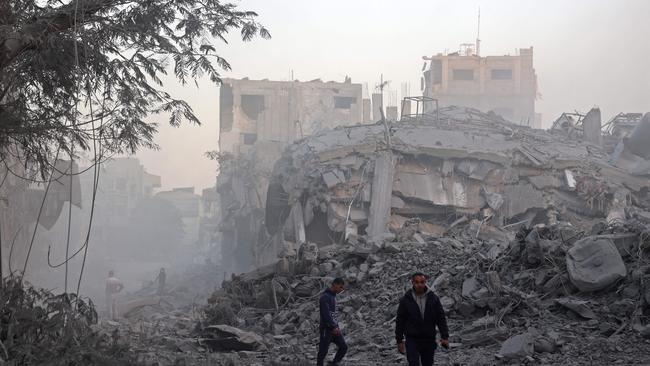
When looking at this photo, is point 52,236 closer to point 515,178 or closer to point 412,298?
point 515,178

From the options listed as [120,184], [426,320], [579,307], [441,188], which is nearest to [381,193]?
[441,188]

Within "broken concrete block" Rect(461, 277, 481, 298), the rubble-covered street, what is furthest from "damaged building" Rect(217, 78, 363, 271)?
"broken concrete block" Rect(461, 277, 481, 298)

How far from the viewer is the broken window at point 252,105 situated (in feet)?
141

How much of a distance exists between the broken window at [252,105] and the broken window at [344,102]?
16.3ft

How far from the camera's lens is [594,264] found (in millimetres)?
8359

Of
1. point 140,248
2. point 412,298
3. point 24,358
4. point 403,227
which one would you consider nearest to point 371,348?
point 412,298

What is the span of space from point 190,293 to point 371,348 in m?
15.4

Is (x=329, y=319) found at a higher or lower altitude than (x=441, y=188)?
lower

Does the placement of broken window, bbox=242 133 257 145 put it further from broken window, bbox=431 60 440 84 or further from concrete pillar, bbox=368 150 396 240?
concrete pillar, bbox=368 150 396 240

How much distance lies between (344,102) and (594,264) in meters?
36.5

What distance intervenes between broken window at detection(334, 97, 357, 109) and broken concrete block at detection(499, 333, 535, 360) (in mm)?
37265

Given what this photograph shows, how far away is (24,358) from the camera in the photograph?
5801 mm

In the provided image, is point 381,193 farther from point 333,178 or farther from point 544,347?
point 544,347

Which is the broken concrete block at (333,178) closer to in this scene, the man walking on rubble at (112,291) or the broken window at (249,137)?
the man walking on rubble at (112,291)
